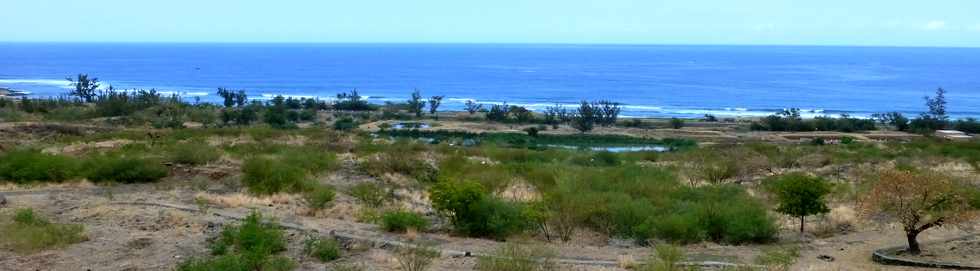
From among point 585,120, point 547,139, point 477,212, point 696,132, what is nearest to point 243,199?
point 477,212

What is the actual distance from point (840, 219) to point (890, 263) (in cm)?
445

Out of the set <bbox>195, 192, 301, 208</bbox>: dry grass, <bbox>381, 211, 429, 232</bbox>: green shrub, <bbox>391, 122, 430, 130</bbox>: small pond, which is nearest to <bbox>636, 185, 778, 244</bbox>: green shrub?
<bbox>381, 211, 429, 232</bbox>: green shrub

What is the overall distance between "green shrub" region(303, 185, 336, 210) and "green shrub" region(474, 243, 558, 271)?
6.52m

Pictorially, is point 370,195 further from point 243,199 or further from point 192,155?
point 192,155

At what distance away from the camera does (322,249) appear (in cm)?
1377

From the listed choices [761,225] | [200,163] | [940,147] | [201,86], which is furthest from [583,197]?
[201,86]

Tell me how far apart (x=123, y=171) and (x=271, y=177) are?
163 inches

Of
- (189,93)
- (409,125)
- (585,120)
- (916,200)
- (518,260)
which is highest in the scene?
(916,200)

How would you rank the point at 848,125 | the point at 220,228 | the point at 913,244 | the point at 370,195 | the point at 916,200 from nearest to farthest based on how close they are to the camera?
the point at 916,200
the point at 913,244
the point at 220,228
the point at 370,195
the point at 848,125

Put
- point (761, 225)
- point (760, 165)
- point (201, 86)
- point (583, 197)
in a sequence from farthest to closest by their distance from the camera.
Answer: point (201, 86) → point (760, 165) → point (583, 197) → point (761, 225)

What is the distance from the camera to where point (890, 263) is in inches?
545

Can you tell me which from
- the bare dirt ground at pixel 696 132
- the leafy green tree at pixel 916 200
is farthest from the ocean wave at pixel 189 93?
the leafy green tree at pixel 916 200

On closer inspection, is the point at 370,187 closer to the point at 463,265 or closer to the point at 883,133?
the point at 463,265

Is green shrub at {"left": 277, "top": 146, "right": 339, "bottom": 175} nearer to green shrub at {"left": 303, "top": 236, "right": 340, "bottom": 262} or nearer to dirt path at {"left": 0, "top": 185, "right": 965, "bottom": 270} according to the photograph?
dirt path at {"left": 0, "top": 185, "right": 965, "bottom": 270}
